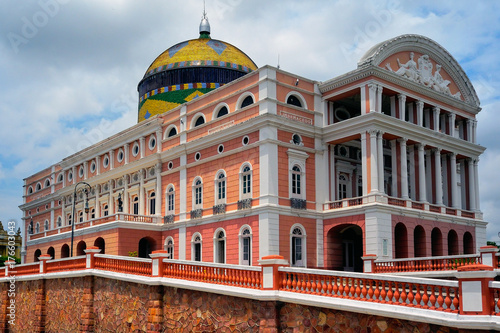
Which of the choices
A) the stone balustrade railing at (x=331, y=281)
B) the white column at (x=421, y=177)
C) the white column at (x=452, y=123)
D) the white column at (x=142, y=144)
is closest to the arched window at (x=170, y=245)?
the white column at (x=142, y=144)

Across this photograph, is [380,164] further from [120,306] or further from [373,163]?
[120,306]

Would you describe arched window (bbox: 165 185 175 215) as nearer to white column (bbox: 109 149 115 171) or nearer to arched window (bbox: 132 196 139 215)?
arched window (bbox: 132 196 139 215)

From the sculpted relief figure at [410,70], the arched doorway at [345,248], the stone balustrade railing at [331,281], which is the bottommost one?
the stone balustrade railing at [331,281]

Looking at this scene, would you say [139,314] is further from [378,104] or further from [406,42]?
[406,42]

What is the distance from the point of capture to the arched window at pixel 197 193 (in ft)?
110

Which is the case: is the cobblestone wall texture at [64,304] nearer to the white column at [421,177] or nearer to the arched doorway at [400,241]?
the arched doorway at [400,241]

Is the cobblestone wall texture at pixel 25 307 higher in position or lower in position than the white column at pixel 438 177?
lower

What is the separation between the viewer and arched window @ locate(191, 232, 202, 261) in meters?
33.0

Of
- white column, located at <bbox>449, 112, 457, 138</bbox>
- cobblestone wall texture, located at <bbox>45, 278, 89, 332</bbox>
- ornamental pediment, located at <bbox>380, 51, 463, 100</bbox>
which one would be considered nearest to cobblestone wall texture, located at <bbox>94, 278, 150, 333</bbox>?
cobblestone wall texture, located at <bbox>45, 278, 89, 332</bbox>

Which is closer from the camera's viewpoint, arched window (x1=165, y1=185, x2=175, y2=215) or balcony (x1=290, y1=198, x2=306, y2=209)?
balcony (x1=290, y1=198, x2=306, y2=209)

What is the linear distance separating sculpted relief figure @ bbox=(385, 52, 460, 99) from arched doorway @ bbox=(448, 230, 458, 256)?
7914 mm

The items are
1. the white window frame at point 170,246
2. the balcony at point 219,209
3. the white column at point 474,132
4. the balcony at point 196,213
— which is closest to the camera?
the balcony at point 219,209

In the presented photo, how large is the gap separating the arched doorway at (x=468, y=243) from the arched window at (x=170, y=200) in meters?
17.1

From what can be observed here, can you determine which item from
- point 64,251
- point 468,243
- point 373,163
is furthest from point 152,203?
point 468,243
